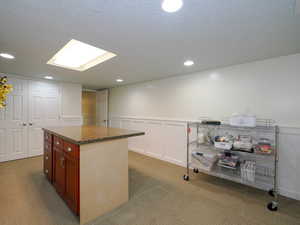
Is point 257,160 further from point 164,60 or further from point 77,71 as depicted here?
point 77,71

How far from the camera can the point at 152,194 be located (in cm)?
210

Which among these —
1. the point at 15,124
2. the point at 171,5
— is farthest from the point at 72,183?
the point at 15,124

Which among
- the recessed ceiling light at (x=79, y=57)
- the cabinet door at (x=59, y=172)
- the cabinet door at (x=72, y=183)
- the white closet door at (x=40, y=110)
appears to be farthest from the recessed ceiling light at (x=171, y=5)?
the white closet door at (x=40, y=110)

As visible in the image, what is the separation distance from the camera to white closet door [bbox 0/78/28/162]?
3.31 metres

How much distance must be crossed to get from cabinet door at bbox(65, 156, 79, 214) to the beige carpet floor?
131mm

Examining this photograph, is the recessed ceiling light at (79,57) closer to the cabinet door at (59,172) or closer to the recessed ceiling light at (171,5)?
the recessed ceiling light at (171,5)

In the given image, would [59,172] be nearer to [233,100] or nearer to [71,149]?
[71,149]

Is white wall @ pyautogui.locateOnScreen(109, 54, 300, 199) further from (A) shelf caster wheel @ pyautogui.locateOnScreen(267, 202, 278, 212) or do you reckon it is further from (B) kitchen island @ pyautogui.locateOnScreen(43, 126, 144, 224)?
(B) kitchen island @ pyautogui.locateOnScreen(43, 126, 144, 224)

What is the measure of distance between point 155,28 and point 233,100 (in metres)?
1.92

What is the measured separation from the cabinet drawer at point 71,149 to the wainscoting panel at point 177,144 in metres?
2.25

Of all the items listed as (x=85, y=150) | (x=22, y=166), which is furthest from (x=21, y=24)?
(x=22, y=166)

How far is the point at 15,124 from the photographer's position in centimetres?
345

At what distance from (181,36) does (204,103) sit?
5.40 ft

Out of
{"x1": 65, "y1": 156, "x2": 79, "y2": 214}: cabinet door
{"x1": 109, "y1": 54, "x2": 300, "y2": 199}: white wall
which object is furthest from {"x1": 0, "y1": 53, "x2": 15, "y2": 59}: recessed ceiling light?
{"x1": 109, "y1": 54, "x2": 300, "y2": 199}: white wall
